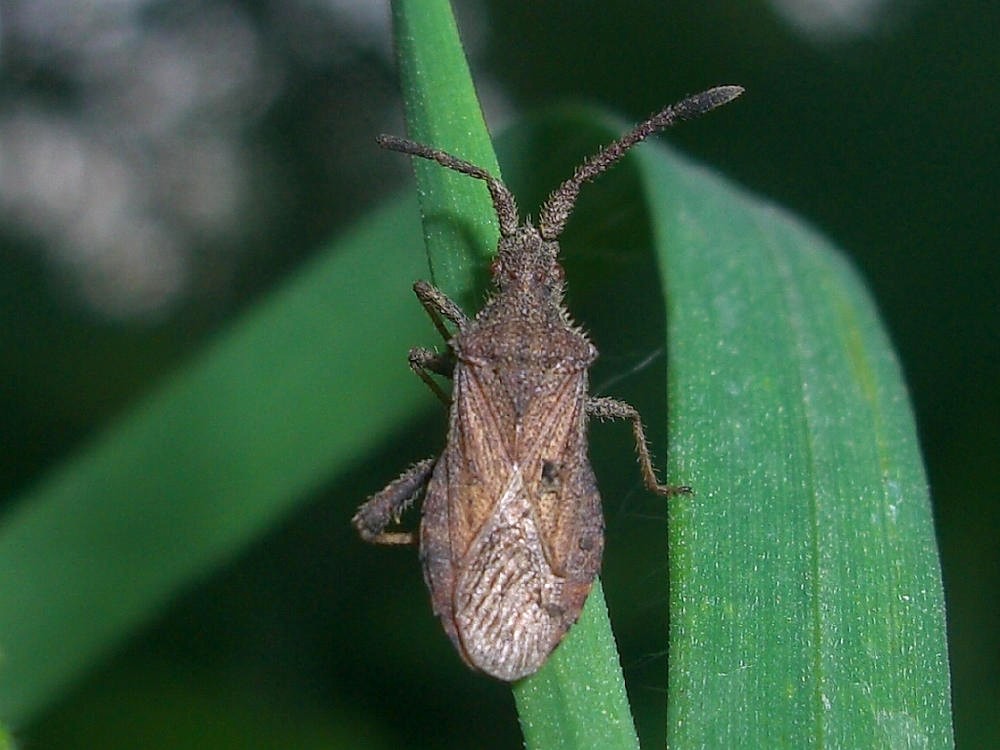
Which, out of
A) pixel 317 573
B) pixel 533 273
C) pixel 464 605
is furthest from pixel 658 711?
pixel 317 573

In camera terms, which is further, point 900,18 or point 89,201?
point 89,201

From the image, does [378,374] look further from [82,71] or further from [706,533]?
[82,71]

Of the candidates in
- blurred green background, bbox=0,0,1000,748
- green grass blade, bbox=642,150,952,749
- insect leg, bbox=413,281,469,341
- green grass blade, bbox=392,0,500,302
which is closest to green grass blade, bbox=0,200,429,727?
blurred green background, bbox=0,0,1000,748

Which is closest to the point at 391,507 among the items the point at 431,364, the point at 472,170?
the point at 431,364

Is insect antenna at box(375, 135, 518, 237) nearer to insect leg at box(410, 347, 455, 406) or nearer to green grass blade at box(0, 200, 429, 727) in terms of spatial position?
insect leg at box(410, 347, 455, 406)

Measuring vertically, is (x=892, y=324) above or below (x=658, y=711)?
above

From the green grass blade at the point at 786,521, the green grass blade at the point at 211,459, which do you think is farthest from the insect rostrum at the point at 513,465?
the green grass blade at the point at 211,459

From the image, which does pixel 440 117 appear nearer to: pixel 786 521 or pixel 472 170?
pixel 472 170
